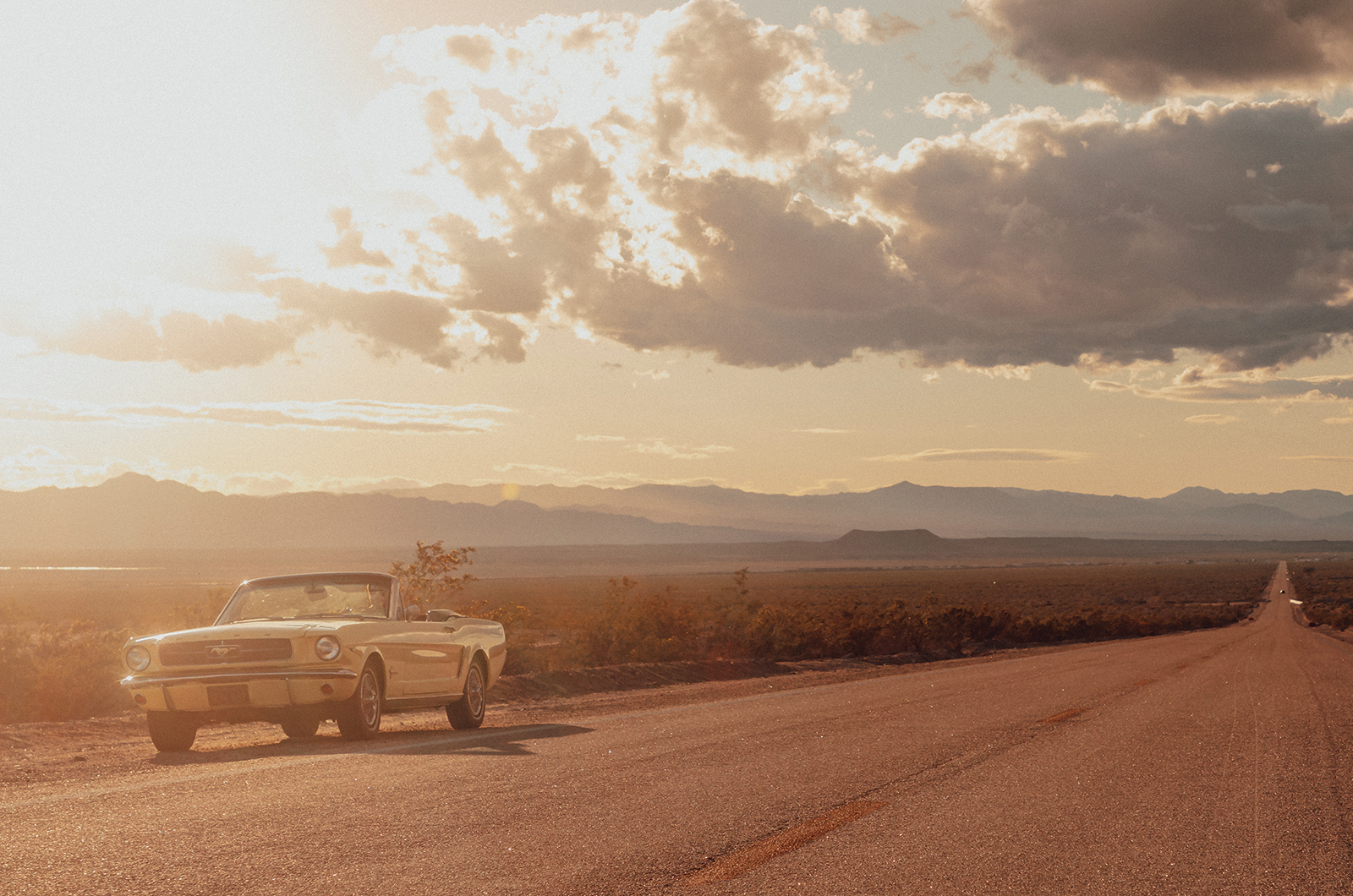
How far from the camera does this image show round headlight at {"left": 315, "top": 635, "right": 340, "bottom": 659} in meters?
11.0

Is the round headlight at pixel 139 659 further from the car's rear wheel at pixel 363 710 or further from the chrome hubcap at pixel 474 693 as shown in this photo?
the chrome hubcap at pixel 474 693

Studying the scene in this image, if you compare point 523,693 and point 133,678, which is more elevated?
point 133,678

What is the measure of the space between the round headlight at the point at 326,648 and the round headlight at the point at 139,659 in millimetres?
1571

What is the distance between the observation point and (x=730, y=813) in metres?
7.45

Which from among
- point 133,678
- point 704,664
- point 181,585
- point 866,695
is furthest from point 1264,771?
point 181,585

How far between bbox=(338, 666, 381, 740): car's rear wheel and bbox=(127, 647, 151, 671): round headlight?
5.94 ft

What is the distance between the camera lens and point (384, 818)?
710 centimetres

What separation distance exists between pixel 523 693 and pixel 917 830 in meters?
13.1

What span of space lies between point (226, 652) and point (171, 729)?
0.97 metres

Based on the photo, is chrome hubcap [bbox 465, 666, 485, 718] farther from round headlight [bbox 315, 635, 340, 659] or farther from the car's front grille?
the car's front grille

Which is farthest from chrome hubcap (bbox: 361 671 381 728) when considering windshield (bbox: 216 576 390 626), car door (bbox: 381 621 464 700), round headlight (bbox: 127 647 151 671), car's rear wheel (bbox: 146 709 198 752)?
round headlight (bbox: 127 647 151 671)

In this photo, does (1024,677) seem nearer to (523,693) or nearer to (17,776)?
(523,693)

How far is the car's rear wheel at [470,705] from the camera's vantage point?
13398 millimetres

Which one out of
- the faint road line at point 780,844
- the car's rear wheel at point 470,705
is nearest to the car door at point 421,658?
the car's rear wheel at point 470,705
